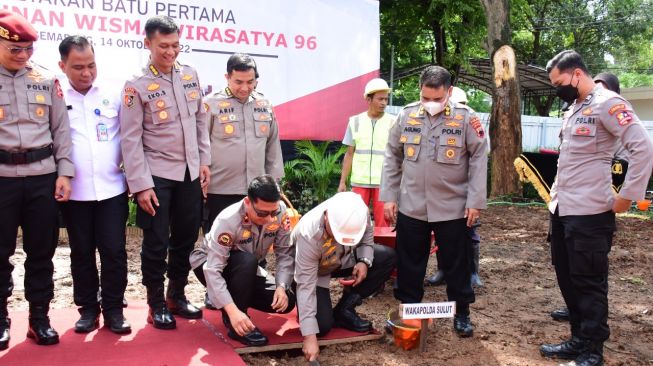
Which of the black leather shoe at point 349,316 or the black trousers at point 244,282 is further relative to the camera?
the black leather shoe at point 349,316

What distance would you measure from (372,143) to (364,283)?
5.02 ft

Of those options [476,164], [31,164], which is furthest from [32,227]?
[476,164]

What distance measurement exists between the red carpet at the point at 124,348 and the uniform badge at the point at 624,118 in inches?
88.1

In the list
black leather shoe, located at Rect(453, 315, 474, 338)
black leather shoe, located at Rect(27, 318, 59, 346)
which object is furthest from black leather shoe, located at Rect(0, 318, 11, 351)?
black leather shoe, located at Rect(453, 315, 474, 338)

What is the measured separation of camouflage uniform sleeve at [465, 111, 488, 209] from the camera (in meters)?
3.58

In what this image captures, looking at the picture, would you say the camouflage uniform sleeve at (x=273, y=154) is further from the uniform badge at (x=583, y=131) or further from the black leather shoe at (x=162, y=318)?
the uniform badge at (x=583, y=131)

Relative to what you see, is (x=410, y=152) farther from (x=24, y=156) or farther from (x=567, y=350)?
(x=24, y=156)

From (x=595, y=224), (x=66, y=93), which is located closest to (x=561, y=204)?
(x=595, y=224)

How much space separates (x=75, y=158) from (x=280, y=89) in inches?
142

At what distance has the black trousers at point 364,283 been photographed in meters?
3.56

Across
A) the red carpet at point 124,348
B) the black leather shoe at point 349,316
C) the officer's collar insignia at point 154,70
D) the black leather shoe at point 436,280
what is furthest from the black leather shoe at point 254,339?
the black leather shoe at point 436,280

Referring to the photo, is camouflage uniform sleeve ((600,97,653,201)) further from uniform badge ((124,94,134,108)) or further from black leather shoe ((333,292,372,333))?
uniform badge ((124,94,134,108))

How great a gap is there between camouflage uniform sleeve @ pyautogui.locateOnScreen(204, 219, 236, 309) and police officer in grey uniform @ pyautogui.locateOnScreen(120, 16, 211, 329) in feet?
1.11

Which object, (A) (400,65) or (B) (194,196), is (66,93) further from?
(A) (400,65)
